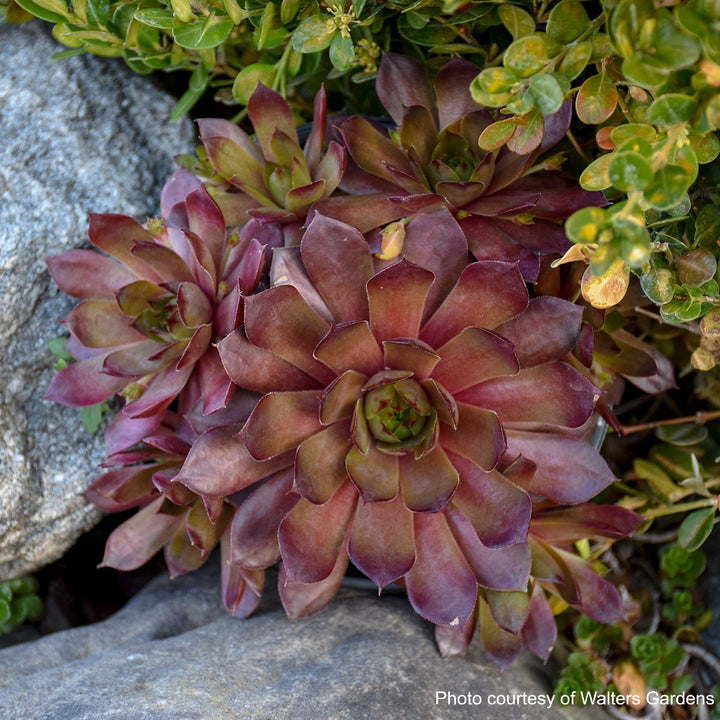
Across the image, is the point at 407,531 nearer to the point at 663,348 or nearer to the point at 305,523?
the point at 305,523

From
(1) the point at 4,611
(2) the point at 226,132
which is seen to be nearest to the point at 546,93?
(2) the point at 226,132

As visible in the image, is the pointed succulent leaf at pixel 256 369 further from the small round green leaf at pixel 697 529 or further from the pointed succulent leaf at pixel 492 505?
the small round green leaf at pixel 697 529

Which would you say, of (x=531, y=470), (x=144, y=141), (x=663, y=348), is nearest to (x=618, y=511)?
(x=531, y=470)

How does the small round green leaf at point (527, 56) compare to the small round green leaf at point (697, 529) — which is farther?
the small round green leaf at point (697, 529)

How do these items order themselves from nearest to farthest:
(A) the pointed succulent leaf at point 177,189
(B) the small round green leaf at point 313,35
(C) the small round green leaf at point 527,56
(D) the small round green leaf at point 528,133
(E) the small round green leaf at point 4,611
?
(C) the small round green leaf at point 527,56
(D) the small round green leaf at point 528,133
(B) the small round green leaf at point 313,35
(A) the pointed succulent leaf at point 177,189
(E) the small round green leaf at point 4,611

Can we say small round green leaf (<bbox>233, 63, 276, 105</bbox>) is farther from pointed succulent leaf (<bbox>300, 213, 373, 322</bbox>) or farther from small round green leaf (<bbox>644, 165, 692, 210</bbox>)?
small round green leaf (<bbox>644, 165, 692, 210</bbox>)

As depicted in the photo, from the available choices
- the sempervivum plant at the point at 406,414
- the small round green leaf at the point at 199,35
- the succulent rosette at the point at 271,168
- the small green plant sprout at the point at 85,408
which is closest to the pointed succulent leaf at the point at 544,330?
the sempervivum plant at the point at 406,414

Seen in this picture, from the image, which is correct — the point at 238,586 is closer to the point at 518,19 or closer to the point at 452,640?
the point at 452,640

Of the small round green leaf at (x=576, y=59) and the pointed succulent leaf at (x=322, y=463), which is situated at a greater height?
the small round green leaf at (x=576, y=59)
